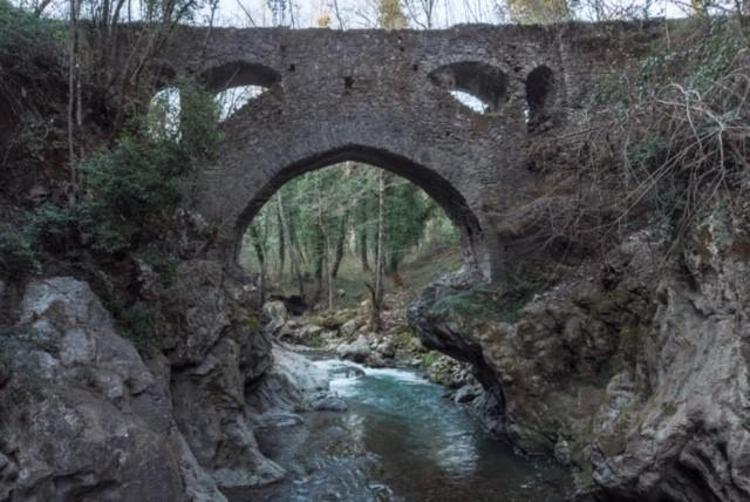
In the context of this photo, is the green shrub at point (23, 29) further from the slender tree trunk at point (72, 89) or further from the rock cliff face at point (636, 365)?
the rock cliff face at point (636, 365)

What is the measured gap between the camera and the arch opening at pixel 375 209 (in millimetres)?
12078

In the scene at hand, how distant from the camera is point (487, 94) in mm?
13602

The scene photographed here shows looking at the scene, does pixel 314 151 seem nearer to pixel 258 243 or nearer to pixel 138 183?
pixel 138 183

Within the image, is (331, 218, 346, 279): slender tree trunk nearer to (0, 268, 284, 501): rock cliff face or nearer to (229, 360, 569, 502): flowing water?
(229, 360, 569, 502): flowing water

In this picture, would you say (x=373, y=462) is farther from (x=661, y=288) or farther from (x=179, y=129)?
(x=179, y=129)

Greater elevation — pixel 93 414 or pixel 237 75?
pixel 237 75

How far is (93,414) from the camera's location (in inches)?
188

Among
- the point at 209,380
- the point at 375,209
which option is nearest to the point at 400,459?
the point at 209,380

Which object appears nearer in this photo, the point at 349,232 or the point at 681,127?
the point at 681,127

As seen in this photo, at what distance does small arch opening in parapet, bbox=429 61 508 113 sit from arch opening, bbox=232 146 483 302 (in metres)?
1.90

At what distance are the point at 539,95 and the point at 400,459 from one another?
338 inches

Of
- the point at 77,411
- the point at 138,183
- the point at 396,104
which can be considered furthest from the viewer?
the point at 396,104

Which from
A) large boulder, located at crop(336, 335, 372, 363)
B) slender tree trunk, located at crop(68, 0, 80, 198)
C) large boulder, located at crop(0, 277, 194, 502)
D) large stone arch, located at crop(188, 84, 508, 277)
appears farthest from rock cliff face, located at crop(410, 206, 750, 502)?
large boulder, located at crop(336, 335, 372, 363)

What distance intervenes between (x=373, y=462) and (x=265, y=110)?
681 cm
